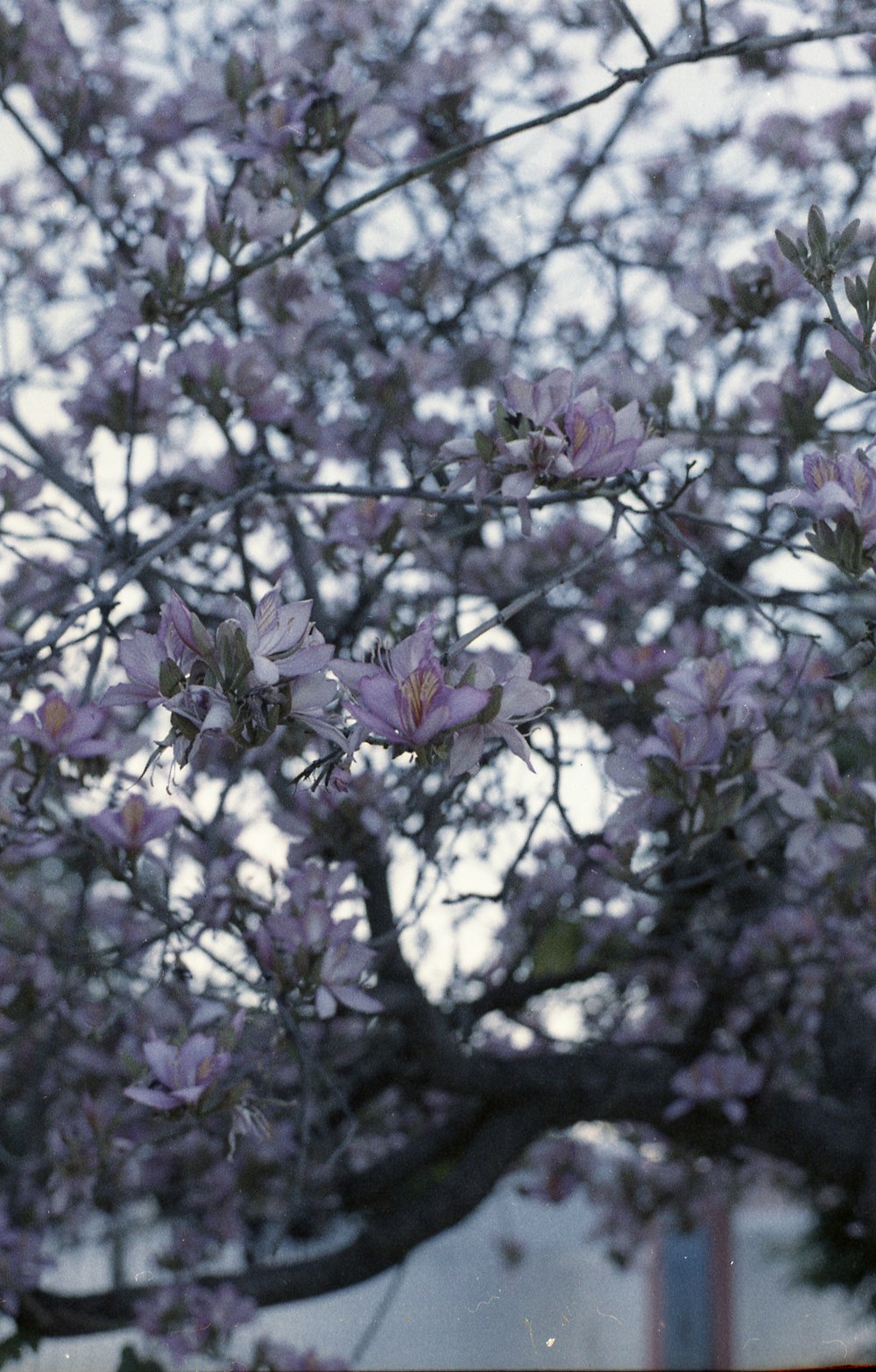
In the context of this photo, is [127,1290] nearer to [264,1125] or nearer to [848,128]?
[264,1125]

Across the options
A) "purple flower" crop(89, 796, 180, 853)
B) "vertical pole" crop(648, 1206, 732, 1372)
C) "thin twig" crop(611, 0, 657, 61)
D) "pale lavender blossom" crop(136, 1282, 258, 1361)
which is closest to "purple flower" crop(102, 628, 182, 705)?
"purple flower" crop(89, 796, 180, 853)

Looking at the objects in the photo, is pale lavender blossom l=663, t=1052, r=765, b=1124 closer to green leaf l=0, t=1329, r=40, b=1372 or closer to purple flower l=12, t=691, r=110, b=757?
green leaf l=0, t=1329, r=40, b=1372

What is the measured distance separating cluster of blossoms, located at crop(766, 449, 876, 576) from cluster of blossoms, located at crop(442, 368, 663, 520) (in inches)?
5.5

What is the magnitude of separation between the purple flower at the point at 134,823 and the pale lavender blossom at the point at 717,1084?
4.57ft

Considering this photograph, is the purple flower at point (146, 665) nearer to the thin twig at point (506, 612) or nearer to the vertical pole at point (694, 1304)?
the thin twig at point (506, 612)

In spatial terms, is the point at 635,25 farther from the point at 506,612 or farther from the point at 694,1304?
the point at 694,1304

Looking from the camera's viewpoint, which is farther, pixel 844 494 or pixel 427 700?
pixel 844 494

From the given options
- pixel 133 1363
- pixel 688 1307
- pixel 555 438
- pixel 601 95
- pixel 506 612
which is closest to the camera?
pixel 506 612

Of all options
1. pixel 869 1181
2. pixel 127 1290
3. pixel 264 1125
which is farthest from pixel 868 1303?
pixel 264 1125

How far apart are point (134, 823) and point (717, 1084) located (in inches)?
57.0

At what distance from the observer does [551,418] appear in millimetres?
1025

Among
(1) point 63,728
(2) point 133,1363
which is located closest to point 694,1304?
(2) point 133,1363

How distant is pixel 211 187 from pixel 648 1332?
5.05 metres

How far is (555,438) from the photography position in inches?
39.3
